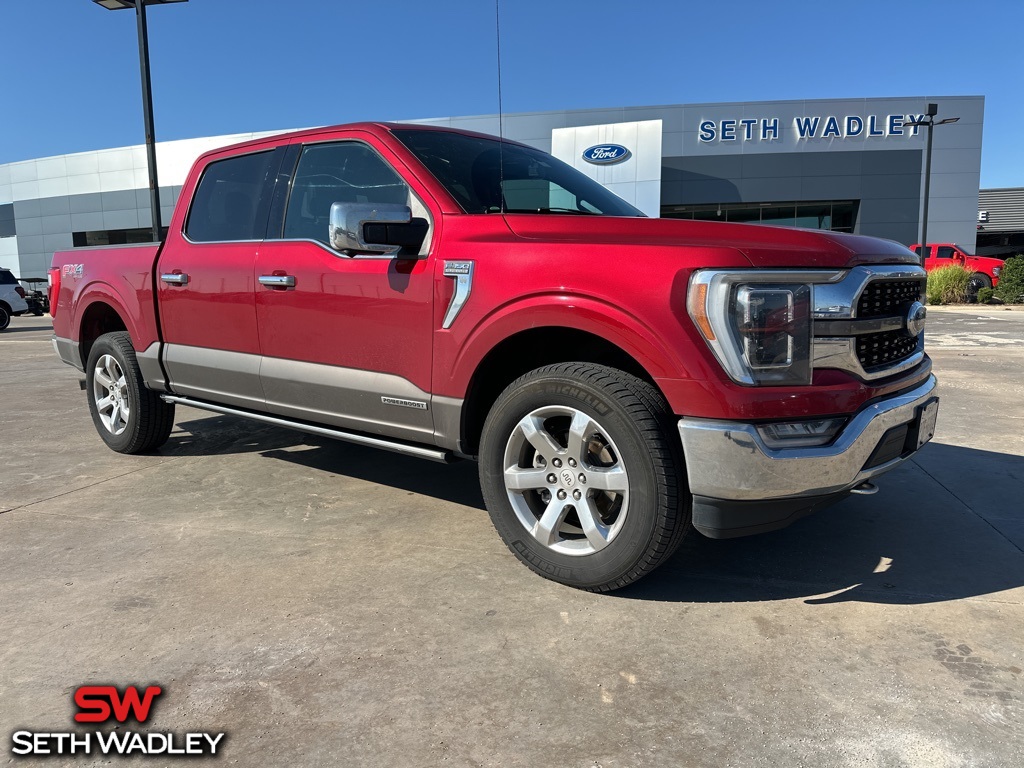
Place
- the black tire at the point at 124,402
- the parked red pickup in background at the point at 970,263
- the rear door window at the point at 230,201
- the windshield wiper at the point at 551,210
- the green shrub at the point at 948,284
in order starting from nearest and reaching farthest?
the windshield wiper at the point at 551,210 < the rear door window at the point at 230,201 < the black tire at the point at 124,402 < the green shrub at the point at 948,284 < the parked red pickup in background at the point at 970,263

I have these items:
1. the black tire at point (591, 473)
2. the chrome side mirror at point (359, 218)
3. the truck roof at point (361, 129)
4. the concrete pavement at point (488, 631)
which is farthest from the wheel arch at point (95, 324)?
the black tire at point (591, 473)

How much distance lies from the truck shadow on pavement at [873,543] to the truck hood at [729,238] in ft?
A: 4.18

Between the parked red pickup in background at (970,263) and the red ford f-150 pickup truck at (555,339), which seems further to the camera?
the parked red pickup in background at (970,263)

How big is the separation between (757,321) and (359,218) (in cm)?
166

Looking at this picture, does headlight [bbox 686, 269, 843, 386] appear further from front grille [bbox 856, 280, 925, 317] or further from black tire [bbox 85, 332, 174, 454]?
black tire [bbox 85, 332, 174, 454]

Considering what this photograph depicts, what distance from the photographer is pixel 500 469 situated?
9.59 ft

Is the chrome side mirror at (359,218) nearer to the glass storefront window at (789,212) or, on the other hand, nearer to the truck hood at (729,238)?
the truck hood at (729,238)

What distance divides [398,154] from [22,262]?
47.5 metres

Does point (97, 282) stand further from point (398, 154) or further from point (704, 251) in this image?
point (704, 251)

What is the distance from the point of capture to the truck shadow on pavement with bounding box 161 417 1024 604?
2.83 m

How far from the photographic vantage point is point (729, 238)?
255 centimetres

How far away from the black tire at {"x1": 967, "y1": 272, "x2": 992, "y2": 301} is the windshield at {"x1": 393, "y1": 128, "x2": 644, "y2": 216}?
23.8m

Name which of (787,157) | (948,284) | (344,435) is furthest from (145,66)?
(787,157)

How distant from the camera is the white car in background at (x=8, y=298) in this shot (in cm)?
2058
